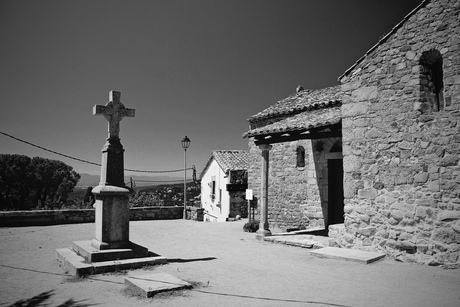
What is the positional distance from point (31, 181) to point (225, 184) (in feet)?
64.3

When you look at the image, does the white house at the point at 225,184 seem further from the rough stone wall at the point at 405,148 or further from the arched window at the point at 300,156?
the rough stone wall at the point at 405,148

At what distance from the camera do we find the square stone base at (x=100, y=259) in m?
5.56

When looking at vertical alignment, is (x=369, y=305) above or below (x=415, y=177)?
below

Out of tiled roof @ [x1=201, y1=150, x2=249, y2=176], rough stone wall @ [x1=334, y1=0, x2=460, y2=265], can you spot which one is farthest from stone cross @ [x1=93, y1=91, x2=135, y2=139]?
tiled roof @ [x1=201, y1=150, x2=249, y2=176]

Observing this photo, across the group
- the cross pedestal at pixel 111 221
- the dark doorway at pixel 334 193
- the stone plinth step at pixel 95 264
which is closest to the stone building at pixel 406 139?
the dark doorway at pixel 334 193

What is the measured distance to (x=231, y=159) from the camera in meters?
23.8

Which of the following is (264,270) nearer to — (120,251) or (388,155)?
(120,251)

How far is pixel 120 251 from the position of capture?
6191mm

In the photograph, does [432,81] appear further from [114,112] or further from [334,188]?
[114,112]

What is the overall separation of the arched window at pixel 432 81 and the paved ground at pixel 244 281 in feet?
11.6

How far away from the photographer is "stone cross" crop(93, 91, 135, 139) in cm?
677

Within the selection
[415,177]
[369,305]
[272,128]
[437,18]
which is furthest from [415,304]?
[272,128]

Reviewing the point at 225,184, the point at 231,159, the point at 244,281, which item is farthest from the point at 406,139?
the point at 231,159

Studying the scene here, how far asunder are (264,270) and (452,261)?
378 centimetres
